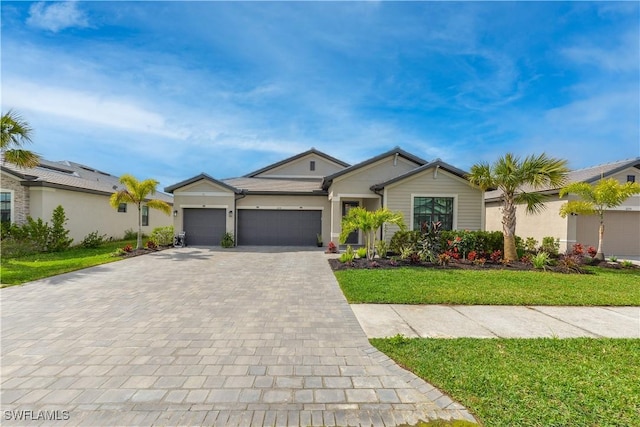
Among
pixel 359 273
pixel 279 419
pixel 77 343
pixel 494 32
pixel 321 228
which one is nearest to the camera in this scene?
pixel 279 419

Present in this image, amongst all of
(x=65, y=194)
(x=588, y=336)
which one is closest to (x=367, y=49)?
(x=588, y=336)

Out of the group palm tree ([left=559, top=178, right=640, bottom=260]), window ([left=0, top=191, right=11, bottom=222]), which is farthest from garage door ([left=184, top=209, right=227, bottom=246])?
palm tree ([left=559, top=178, right=640, bottom=260])

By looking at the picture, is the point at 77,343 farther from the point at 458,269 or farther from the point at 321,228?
the point at 321,228

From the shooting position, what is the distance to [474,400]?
9.20ft

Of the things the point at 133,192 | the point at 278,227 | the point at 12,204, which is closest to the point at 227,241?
the point at 278,227

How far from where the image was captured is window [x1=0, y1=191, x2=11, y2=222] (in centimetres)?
1345

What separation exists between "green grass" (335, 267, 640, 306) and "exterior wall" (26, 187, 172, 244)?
50.9 feet

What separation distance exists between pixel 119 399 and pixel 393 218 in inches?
365

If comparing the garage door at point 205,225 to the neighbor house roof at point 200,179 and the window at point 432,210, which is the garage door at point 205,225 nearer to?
the neighbor house roof at point 200,179

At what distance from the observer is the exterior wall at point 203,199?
16.2m

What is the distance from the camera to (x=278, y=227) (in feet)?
56.1

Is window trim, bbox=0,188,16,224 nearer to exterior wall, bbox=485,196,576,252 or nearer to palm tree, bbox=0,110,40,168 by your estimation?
palm tree, bbox=0,110,40,168

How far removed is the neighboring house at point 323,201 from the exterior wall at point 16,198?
6.31m

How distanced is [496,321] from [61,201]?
1985cm
